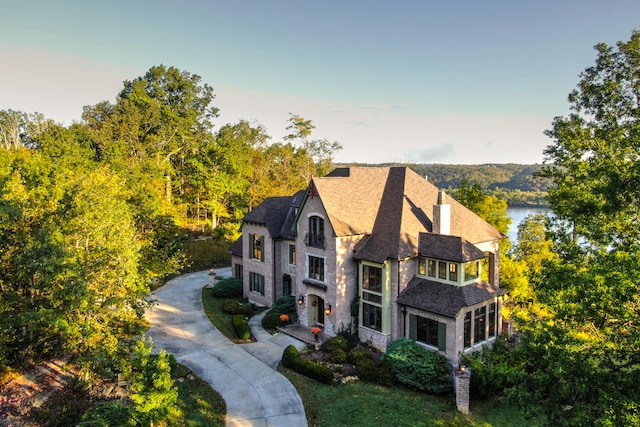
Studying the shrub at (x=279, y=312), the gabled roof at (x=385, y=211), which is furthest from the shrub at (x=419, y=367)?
the shrub at (x=279, y=312)

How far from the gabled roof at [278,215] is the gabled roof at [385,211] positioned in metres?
4.64

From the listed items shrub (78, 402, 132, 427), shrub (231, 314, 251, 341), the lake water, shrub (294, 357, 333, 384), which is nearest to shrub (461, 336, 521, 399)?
shrub (294, 357, 333, 384)

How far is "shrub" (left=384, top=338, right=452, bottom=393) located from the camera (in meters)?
19.2

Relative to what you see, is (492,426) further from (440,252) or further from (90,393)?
(90,393)

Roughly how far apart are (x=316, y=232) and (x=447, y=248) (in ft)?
26.1

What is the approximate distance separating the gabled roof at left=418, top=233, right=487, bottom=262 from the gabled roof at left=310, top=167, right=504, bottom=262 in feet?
1.85

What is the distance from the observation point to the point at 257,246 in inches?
1237

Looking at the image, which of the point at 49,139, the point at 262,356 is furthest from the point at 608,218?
the point at 49,139

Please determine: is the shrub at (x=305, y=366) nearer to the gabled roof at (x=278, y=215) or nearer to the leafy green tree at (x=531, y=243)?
the gabled roof at (x=278, y=215)

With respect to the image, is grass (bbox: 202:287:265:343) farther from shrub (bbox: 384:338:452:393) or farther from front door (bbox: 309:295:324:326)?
shrub (bbox: 384:338:452:393)

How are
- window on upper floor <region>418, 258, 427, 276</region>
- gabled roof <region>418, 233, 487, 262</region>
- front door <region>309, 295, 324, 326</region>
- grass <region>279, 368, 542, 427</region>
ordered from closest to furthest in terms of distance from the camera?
1. grass <region>279, 368, 542, 427</region>
2. gabled roof <region>418, 233, 487, 262</region>
3. window on upper floor <region>418, 258, 427, 276</region>
4. front door <region>309, 295, 324, 326</region>

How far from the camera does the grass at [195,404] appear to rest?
1606cm

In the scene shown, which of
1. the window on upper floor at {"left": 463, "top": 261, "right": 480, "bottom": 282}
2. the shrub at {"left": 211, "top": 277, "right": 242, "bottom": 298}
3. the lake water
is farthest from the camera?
the lake water

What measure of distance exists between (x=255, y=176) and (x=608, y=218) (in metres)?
50.0
